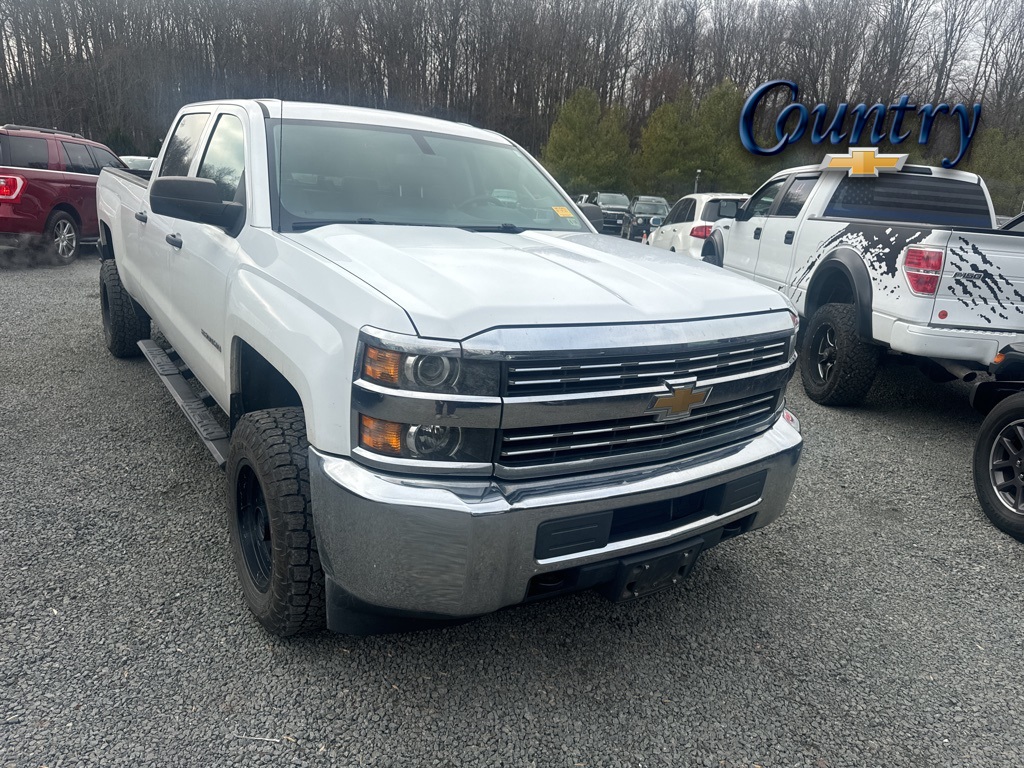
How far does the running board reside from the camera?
10.5 feet

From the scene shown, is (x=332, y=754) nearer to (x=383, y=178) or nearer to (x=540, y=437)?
(x=540, y=437)

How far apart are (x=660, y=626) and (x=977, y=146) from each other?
128ft

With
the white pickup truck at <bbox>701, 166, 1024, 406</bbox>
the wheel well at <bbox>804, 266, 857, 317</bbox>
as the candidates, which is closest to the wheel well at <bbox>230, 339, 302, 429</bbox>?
the white pickup truck at <bbox>701, 166, 1024, 406</bbox>

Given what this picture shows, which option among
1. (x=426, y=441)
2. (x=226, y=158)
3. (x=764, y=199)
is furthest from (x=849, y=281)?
(x=426, y=441)

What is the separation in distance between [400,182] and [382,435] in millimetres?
1702

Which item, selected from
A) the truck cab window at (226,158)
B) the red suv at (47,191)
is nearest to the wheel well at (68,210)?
the red suv at (47,191)

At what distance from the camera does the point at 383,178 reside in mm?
3285

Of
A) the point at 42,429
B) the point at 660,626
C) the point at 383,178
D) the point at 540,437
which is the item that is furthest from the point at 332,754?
the point at 42,429

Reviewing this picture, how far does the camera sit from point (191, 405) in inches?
143

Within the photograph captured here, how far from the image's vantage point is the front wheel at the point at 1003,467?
3646 millimetres

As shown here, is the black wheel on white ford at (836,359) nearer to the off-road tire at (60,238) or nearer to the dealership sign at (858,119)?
the off-road tire at (60,238)

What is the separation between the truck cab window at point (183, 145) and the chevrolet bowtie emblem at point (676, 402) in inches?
120

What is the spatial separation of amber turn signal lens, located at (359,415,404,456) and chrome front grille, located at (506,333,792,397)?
325 mm

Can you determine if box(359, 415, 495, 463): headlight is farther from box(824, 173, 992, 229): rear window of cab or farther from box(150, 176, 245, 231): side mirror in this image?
box(824, 173, 992, 229): rear window of cab
